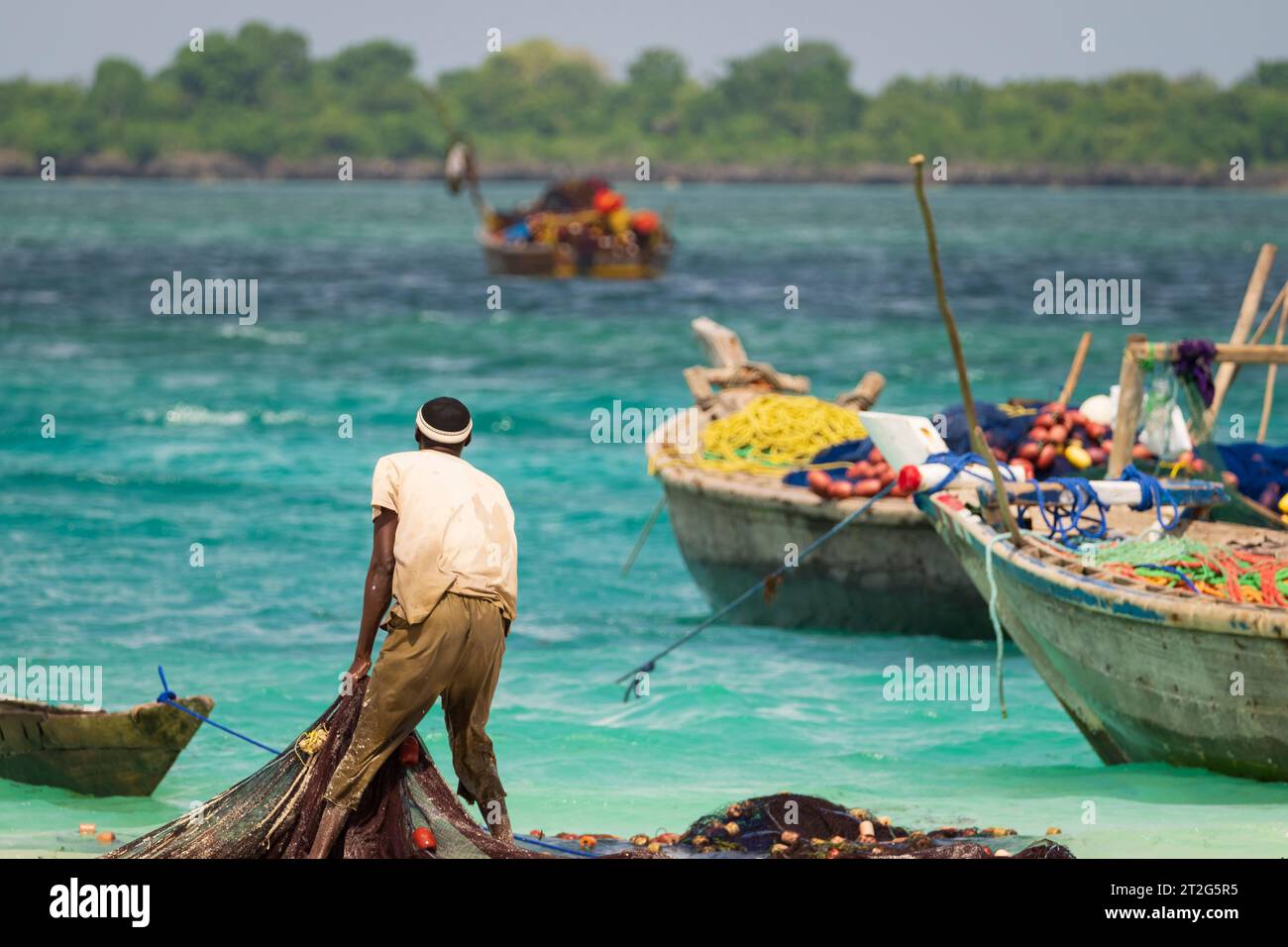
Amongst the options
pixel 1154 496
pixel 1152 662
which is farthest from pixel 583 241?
pixel 1152 662

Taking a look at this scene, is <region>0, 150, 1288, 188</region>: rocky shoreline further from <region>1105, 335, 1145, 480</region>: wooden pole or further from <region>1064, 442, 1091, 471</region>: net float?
<region>1105, 335, 1145, 480</region>: wooden pole

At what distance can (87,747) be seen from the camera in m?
8.95

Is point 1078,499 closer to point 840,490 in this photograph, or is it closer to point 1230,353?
point 1230,353

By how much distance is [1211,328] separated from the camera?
Result: 40531mm

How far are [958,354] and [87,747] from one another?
4190mm

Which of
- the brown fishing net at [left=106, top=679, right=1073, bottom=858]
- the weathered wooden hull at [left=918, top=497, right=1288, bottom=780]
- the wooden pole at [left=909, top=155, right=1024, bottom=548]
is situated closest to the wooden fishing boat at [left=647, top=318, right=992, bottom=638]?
the weathered wooden hull at [left=918, top=497, right=1288, bottom=780]

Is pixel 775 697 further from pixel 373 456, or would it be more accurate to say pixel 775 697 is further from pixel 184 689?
pixel 373 456

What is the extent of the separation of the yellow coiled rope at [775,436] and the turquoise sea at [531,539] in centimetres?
124

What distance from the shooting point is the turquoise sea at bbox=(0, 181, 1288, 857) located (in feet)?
33.7

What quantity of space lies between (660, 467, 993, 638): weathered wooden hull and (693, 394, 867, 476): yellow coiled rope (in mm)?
288

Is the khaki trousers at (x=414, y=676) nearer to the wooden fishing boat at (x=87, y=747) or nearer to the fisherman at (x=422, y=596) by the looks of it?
the fisherman at (x=422, y=596)

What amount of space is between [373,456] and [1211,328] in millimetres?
22711

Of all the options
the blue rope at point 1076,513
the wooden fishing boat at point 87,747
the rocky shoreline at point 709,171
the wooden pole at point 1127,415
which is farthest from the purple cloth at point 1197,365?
the rocky shoreline at point 709,171
